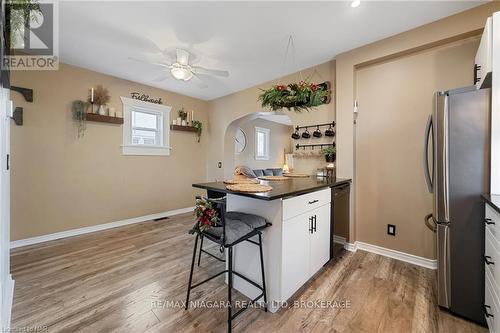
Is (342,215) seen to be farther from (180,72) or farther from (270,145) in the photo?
(270,145)

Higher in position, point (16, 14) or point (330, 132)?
point (16, 14)

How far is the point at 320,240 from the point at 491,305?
118cm

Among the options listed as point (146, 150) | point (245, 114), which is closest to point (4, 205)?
point (146, 150)

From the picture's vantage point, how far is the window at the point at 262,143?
703cm

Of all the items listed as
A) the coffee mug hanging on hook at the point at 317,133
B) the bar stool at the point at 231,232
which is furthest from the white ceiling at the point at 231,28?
the bar stool at the point at 231,232

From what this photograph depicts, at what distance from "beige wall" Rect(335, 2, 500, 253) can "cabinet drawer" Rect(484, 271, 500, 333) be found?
1079 millimetres

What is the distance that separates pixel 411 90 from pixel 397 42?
587mm

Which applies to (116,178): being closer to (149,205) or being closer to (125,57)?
(149,205)

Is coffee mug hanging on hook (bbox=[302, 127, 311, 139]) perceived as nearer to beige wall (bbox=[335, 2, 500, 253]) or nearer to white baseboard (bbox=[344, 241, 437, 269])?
beige wall (bbox=[335, 2, 500, 253])

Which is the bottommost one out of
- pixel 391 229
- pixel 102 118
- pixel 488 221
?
pixel 391 229

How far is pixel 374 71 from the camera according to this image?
2.74 meters

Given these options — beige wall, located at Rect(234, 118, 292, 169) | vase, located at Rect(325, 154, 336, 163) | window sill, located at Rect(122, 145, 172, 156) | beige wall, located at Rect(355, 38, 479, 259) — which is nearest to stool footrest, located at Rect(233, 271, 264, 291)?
beige wall, located at Rect(355, 38, 479, 259)

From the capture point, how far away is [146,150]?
13.8 ft

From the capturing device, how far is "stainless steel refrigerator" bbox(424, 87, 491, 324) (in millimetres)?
1527
